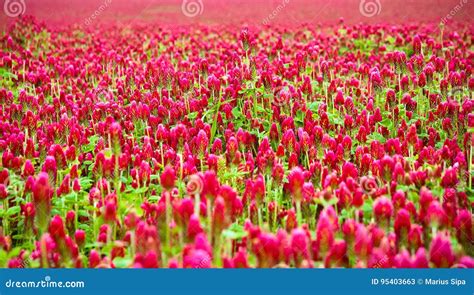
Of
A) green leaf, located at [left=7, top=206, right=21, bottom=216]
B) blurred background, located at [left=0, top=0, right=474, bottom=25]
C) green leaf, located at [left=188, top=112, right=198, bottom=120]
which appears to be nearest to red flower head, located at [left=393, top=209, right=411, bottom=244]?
green leaf, located at [left=7, top=206, right=21, bottom=216]

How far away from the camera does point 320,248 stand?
197 centimetres

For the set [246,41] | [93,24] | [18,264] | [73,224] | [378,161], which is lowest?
[18,264]

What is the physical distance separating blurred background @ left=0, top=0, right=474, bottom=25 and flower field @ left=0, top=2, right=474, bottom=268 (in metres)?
4.32

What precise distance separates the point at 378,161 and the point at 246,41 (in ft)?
5.23

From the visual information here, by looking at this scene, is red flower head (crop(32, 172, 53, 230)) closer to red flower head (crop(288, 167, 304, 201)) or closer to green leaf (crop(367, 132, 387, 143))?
red flower head (crop(288, 167, 304, 201))

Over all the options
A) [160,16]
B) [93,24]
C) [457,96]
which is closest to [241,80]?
[457,96]

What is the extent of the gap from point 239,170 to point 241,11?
10911mm

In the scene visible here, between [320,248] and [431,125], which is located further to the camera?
[431,125]

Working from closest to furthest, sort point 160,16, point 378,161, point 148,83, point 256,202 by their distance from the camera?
1. point 256,202
2. point 378,161
3. point 148,83
4. point 160,16

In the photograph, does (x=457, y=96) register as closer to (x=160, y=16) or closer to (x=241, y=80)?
(x=241, y=80)

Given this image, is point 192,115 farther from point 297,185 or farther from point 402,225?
point 402,225

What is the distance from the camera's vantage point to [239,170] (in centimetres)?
312

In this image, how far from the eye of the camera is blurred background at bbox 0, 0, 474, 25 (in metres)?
10.2

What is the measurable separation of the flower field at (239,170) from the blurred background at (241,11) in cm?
432
